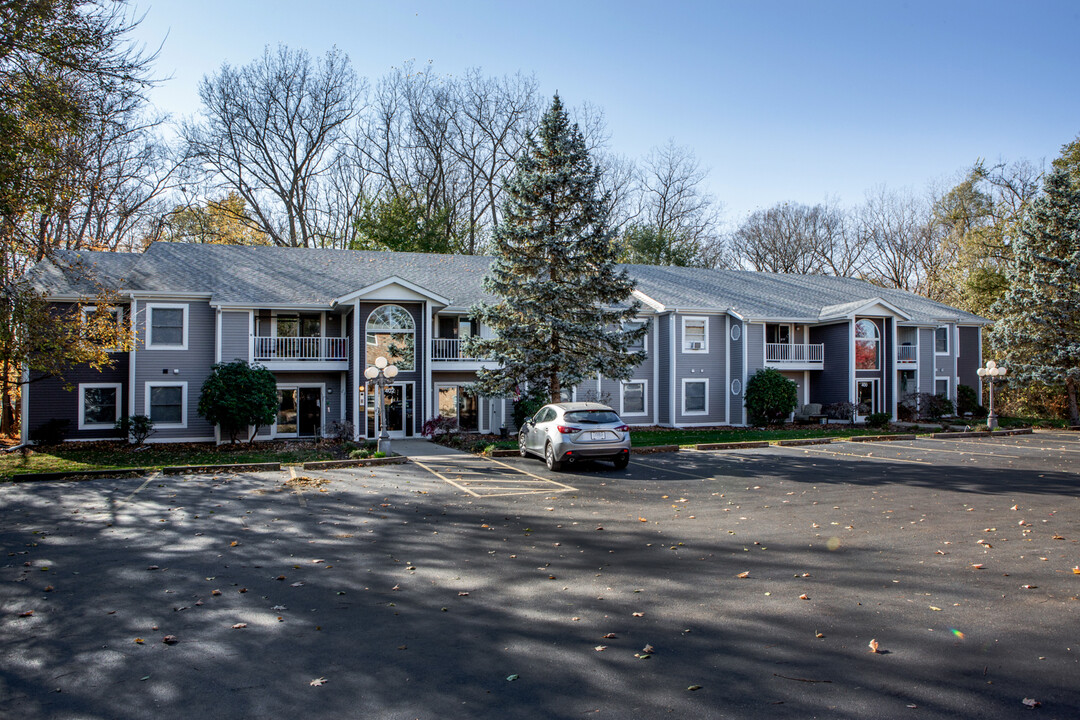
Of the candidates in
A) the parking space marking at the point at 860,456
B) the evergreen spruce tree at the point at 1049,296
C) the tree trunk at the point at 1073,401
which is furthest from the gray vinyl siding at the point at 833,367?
the parking space marking at the point at 860,456

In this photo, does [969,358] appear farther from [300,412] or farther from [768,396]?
[300,412]

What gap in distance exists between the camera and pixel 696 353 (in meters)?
29.3

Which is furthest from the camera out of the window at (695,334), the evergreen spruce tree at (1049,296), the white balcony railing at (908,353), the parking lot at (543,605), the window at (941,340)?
the window at (941,340)

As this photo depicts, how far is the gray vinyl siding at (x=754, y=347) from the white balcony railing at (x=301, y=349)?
17.0 meters

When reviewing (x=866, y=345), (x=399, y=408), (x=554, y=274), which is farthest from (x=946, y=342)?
(x=399, y=408)

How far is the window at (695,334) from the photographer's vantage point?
29188mm

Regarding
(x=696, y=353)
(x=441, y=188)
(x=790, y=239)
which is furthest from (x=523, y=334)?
(x=790, y=239)

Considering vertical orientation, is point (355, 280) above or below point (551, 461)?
above

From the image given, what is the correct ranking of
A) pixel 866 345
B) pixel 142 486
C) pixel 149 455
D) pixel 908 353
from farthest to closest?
1. pixel 908 353
2. pixel 866 345
3. pixel 149 455
4. pixel 142 486

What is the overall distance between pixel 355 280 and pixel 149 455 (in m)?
10.6

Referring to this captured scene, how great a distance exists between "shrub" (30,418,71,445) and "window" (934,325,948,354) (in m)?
37.8

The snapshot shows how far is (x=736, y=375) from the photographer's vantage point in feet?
96.9

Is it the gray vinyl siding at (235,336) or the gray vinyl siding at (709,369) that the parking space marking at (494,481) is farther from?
the gray vinyl siding at (709,369)

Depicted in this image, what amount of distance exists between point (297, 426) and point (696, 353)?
16.6m
